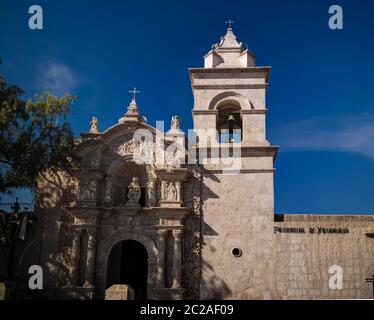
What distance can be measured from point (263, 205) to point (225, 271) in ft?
10.9

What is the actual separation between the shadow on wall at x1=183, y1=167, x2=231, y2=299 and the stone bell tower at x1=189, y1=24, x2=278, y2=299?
1.7 inches

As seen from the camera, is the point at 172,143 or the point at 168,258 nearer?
the point at 168,258

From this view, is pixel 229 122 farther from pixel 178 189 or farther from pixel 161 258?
pixel 161 258

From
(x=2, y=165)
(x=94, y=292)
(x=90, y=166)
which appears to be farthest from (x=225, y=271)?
(x=2, y=165)

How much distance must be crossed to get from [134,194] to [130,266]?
3973 millimetres

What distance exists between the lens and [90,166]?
832 inches

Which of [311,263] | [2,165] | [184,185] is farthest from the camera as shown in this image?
[184,185]

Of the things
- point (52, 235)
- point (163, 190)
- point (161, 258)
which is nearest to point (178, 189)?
point (163, 190)

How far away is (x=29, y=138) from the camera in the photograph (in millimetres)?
17922

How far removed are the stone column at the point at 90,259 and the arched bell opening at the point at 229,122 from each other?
24.0ft

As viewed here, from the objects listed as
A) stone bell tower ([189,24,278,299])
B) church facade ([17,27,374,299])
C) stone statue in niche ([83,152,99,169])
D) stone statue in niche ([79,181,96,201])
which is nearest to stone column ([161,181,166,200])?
church facade ([17,27,374,299])
